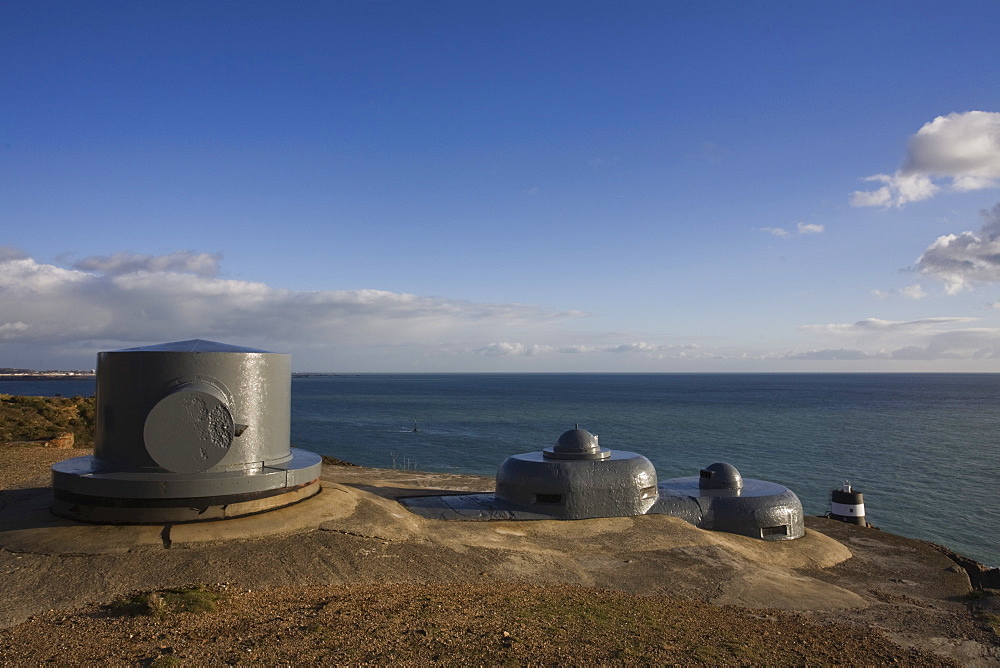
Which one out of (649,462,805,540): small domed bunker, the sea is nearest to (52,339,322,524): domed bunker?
(649,462,805,540): small domed bunker

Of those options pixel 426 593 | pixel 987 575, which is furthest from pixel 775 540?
pixel 426 593

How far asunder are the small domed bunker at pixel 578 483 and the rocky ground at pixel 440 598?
0.71m

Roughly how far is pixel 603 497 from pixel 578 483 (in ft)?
2.25

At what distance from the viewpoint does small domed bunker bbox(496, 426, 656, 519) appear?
14711mm

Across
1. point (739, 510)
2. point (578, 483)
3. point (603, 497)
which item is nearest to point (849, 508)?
point (739, 510)

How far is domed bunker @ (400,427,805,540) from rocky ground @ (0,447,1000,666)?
77 cm

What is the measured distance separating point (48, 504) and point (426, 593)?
7.79 meters

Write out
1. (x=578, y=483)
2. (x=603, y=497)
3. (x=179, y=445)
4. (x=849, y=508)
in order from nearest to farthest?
(x=179, y=445) < (x=578, y=483) < (x=603, y=497) < (x=849, y=508)

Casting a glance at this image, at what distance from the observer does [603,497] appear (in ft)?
48.8

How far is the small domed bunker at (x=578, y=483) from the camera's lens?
14711mm

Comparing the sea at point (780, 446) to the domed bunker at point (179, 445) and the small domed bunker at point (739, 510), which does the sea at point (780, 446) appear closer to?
the small domed bunker at point (739, 510)

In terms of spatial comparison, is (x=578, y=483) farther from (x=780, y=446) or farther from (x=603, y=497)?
(x=780, y=446)

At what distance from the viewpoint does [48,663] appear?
19.9 feet

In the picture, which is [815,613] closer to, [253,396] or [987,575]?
[987,575]
